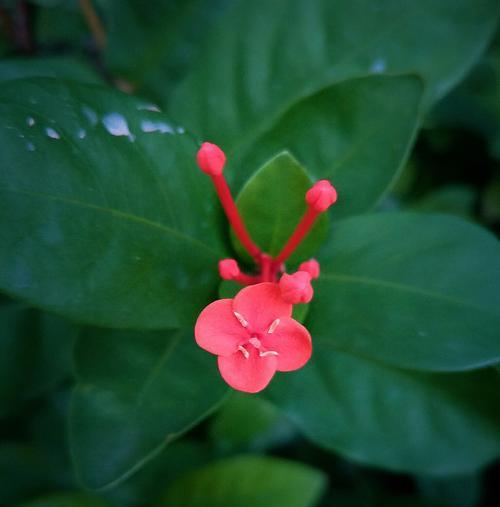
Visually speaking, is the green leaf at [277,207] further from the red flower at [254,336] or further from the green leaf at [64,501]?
the green leaf at [64,501]

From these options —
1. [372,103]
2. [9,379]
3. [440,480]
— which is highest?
[372,103]

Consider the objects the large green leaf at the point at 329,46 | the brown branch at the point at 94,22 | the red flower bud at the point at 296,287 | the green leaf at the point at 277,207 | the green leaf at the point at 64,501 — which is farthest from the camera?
the brown branch at the point at 94,22

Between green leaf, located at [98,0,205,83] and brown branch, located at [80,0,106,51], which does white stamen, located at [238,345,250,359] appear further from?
brown branch, located at [80,0,106,51]

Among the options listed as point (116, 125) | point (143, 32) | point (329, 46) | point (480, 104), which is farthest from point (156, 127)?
point (480, 104)

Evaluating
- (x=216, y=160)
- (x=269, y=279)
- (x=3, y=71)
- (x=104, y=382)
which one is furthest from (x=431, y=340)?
(x=3, y=71)

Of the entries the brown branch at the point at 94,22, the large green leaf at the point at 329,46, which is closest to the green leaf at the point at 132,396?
Result: the large green leaf at the point at 329,46

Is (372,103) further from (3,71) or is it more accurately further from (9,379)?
(9,379)

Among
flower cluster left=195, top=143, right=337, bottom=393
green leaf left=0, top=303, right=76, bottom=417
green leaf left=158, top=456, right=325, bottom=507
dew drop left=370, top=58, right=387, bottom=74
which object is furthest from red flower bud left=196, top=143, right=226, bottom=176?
green leaf left=158, top=456, right=325, bottom=507
